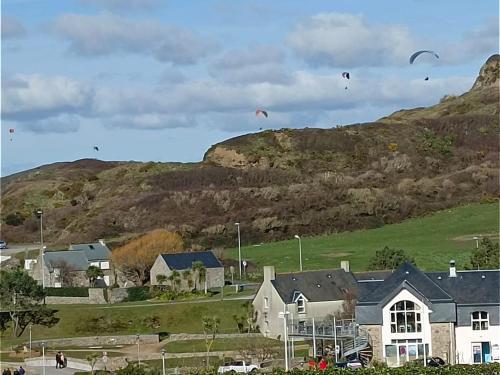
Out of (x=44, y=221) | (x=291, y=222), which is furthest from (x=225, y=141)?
(x=291, y=222)

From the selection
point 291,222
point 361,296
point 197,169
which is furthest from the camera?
point 197,169

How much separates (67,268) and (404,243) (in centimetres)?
2943

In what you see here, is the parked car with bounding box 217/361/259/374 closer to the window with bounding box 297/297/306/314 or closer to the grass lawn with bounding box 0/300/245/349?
the window with bounding box 297/297/306/314

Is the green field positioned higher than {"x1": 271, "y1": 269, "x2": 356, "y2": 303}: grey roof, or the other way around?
the green field

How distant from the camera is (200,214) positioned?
12838 centimetres

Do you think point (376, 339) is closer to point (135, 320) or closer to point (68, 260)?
point (135, 320)

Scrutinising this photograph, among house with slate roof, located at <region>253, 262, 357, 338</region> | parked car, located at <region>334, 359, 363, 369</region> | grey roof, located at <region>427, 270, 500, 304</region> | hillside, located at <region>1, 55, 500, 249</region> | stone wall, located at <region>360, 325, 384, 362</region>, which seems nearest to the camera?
parked car, located at <region>334, 359, 363, 369</region>

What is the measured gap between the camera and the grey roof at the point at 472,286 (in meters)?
52.5

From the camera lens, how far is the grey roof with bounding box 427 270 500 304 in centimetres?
5247

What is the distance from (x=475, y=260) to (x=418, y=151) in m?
95.2

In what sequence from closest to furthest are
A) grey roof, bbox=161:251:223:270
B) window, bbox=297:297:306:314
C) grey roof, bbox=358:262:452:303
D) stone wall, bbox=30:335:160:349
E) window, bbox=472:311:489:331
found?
grey roof, bbox=358:262:452:303, window, bbox=472:311:489:331, window, bbox=297:297:306:314, stone wall, bbox=30:335:160:349, grey roof, bbox=161:251:223:270

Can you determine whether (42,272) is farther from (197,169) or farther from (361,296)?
(197,169)

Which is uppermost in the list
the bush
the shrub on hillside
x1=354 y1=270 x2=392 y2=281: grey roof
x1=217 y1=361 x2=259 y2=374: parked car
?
the shrub on hillside

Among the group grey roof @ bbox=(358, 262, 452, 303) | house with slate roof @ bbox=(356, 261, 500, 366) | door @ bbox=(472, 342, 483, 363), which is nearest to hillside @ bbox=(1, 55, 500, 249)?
grey roof @ bbox=(358, 262, 452, 303)
